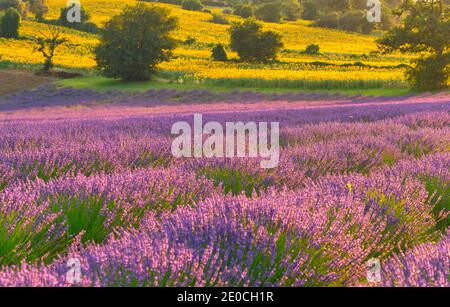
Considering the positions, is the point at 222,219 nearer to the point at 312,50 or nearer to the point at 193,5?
the point at 312,50

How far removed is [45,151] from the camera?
457 centimetres

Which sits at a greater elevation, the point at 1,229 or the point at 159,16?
the point at 159,16

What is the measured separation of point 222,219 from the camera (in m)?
2.49

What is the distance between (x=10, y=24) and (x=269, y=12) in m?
42.6

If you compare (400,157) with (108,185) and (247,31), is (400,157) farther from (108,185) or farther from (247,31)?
(247,31)

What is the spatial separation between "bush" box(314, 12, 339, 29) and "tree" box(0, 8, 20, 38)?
46.2m

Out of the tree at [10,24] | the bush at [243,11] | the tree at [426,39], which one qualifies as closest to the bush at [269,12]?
the bush at [243,11]

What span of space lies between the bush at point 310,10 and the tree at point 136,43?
225ft

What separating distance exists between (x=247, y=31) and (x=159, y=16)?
11.0m

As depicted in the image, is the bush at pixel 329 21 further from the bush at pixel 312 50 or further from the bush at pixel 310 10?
the bush at pixel 312 50

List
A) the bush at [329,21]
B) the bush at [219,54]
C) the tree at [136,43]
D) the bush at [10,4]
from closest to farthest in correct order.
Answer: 1. the tree at [136,43]
2. the bush at [219,54]
3. the bush at [10,4]
4. the bush at [329,21]

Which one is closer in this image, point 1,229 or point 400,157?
point 1,229

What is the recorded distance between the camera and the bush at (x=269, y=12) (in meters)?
84.6
